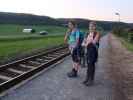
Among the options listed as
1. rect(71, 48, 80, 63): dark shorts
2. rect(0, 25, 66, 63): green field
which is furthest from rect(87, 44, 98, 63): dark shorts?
rect(0, 25, 66, 63): green field

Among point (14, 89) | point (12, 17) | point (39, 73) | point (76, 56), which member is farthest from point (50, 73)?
point (12, 17)

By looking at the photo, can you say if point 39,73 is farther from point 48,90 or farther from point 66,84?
point 48,90

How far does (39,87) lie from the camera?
9.54 m

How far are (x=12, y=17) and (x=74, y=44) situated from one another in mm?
123349

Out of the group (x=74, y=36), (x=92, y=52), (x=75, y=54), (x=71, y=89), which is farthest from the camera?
(x=75, y=54)

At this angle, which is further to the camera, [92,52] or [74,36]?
[74,36]

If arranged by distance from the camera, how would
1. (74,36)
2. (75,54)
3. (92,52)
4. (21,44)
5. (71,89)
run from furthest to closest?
1. (21,44)
2. (75,54)
3. (74,36)
4. (92,52)
5. (71,89)

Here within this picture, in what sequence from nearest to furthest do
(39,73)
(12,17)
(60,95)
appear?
(60,95)
(39,73)
(12,17)

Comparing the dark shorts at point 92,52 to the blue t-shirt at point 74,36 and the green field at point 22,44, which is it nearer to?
Answer: the blue t-shirt at point 74,36

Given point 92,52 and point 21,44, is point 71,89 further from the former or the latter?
point 21,44

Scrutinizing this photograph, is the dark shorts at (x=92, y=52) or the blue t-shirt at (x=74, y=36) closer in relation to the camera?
the dark shorts at (x=92, y=52)

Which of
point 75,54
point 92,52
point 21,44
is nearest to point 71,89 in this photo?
point 92,52

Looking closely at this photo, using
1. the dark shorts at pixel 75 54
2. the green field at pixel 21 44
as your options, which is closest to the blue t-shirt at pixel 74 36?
the dark shorts at pixel 75 54

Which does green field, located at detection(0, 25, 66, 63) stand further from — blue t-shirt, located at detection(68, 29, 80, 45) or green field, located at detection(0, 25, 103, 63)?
blue t-shirt, located at detection(68, 29, 80, 45)
